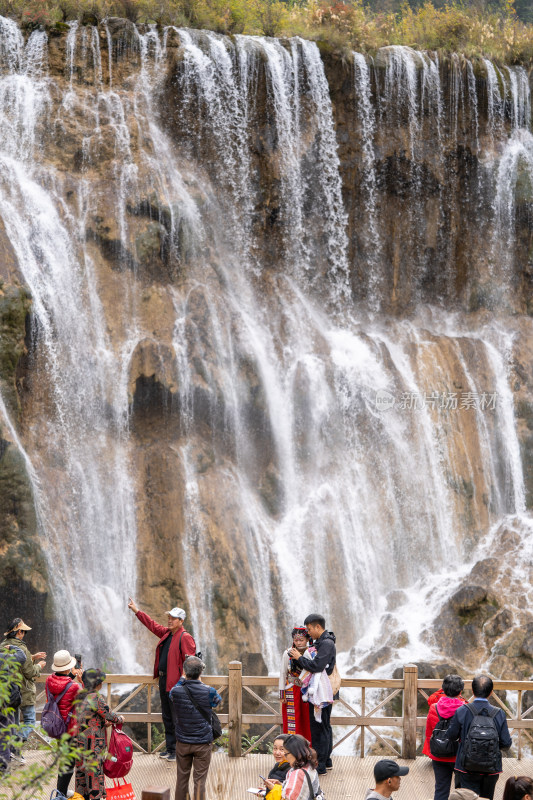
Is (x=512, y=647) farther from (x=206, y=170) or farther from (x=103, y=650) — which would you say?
(x=206, y=170)

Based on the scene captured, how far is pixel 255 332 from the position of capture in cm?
1933

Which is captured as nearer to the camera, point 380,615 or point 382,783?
point 382,783

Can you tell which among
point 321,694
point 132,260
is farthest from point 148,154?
point 321,694

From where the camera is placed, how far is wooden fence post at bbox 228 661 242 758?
340 inches

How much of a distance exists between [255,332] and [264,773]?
1202cm

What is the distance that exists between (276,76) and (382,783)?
17.6 meters

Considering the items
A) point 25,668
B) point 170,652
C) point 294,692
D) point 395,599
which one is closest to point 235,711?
point 294,692

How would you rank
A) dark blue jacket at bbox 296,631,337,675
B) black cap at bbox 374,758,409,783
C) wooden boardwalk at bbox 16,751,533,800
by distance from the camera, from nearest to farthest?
black cap at bbox 374,758,409,783 < dark blue jacket at bbox 296,631,337,675 < wooden boardwalk at bbox 16,751,533,800

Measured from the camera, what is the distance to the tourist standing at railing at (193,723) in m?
6.95

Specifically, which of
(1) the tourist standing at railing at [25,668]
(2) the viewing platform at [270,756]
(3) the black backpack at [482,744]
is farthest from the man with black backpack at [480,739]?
(1) the tourist standing at railing at [25,668]

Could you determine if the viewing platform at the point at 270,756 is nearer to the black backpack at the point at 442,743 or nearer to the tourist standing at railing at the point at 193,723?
the tourist standing at railing at the point at 193,723

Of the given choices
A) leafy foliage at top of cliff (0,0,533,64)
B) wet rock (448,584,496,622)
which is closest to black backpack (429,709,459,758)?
wet rock (448,584,496,622)

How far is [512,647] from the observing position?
580 inches

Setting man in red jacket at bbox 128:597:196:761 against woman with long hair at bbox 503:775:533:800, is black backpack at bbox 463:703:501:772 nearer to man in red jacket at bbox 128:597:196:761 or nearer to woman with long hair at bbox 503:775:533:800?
woman with long hair at bbox 503:775:533:800
